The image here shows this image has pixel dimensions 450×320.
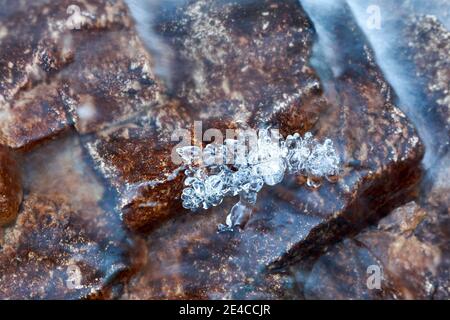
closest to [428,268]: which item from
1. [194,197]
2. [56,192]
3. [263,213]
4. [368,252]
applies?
[368,252]

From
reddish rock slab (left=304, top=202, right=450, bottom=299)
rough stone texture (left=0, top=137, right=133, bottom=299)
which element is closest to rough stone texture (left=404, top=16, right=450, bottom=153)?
reddish rock slab (left=304, top=202, right=450, bottom=299)

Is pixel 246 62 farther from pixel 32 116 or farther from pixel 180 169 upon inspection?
pixel 32 116

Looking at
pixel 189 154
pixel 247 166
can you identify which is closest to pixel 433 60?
pixel 247 166

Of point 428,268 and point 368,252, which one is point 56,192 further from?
point 428,268

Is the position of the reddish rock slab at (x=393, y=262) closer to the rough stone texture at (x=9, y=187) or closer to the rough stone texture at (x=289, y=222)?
the rough stone texture at (x=289, y=222)

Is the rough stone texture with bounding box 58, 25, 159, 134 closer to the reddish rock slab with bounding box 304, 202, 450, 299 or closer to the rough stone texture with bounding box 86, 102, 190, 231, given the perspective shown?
the rough stone texture with bounding box 86, 102, 190, 231

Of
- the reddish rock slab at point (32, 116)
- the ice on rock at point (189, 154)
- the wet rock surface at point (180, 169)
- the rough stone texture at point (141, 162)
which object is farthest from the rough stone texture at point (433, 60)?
the reddish rock slab at point (32, 116)
